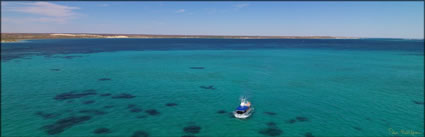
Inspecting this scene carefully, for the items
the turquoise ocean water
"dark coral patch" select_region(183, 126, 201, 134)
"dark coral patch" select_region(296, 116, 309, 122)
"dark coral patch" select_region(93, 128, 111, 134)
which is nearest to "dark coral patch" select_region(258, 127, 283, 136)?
the turquoise ocean water

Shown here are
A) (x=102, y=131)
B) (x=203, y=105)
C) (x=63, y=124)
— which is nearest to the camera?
(x=102, y=131)

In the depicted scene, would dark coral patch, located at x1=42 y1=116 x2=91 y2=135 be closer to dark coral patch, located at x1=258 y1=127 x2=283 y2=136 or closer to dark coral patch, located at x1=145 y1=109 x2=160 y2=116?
dark coral patch, located at x1=145 y1=109 x2=160 y2=116

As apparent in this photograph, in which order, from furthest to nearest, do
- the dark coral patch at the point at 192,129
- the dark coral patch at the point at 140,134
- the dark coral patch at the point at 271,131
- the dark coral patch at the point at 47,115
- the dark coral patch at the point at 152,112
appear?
1. the dark coral patch at the point at 152,112
2. the dark coral patch at the point at 47,115
3. the dark coral patch at the point at 192,129
4. the dark coral patch at the point at 271,131
5. the dark coral patch at the point at 140,134

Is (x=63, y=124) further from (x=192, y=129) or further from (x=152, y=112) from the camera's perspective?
(x=192, y=129)

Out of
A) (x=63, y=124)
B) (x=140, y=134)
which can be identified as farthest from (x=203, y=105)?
(x=63, y=124)

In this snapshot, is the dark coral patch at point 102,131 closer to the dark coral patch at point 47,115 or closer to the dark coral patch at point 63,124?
the dark coral patch at point 63,124

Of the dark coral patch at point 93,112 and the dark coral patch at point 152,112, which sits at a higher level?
the dark coral patch at point 93,112

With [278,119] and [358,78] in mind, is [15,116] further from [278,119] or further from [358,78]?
[358,78]

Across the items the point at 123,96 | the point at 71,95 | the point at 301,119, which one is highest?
the point at 71,95

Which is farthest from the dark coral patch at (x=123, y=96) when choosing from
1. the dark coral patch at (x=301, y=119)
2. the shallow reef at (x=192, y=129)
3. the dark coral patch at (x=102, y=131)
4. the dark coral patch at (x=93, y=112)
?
the dark coral patch at (x=301, y=119)
